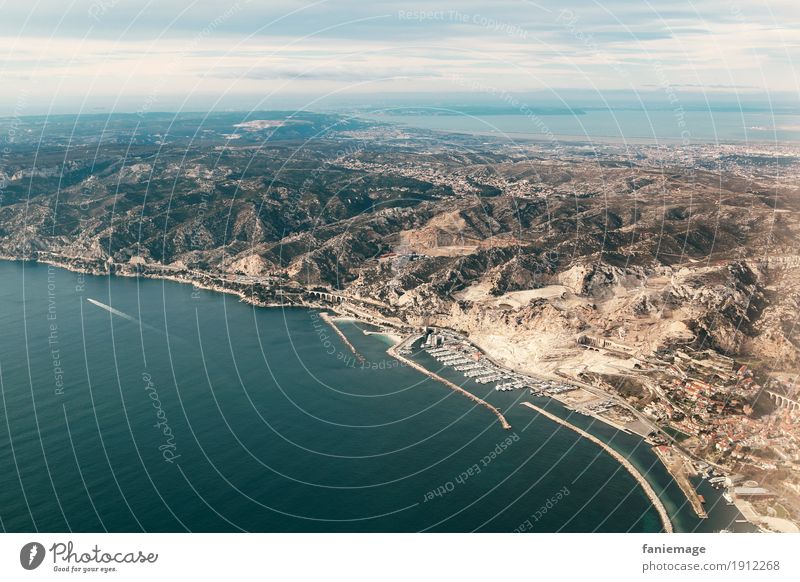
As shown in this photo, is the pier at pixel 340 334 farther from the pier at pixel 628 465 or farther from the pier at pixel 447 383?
the pier at pixel 628 465

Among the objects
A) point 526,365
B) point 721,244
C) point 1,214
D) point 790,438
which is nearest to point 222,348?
point 526,365

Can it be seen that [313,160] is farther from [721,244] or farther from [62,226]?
[721,244]

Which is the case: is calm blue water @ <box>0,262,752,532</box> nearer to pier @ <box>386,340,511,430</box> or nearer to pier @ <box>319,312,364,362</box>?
pier @ <box>386,340,511,430</box>
